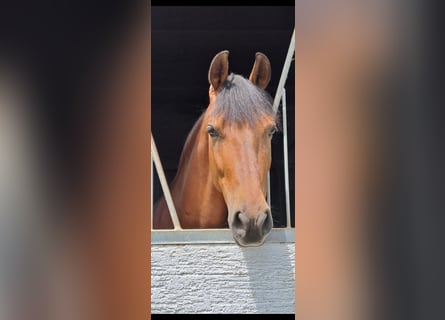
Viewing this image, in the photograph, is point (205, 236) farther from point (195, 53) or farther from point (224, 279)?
point (195, 53)

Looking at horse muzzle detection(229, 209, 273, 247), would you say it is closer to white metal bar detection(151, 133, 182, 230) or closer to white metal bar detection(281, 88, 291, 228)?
white metal bar detection(281, 88, 291, 228)

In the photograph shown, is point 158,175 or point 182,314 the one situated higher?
point 158,175

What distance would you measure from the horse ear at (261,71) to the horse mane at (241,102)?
0.02 meters

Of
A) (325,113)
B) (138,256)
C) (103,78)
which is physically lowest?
(138,256)

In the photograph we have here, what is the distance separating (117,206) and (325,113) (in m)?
0.57

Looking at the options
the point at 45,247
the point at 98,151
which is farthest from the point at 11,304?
the point at 98,151

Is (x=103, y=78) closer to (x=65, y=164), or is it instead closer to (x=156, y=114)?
(x=65, y=164)

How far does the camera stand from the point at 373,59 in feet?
4.83

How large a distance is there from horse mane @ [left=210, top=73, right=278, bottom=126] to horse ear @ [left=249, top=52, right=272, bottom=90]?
2 centimetres

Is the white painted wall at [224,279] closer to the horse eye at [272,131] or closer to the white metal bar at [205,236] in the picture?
the white metal bar at [205,236]

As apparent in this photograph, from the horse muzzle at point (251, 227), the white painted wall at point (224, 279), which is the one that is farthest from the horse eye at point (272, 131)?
the white painted wall at point (224, 279)

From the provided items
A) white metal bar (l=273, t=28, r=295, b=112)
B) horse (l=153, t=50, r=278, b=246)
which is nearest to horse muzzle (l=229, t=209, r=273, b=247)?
horse (l=153, t=50, r=278, b=246)

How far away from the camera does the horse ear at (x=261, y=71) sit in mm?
1897

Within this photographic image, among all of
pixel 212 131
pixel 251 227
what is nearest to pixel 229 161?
pixel 212 131
